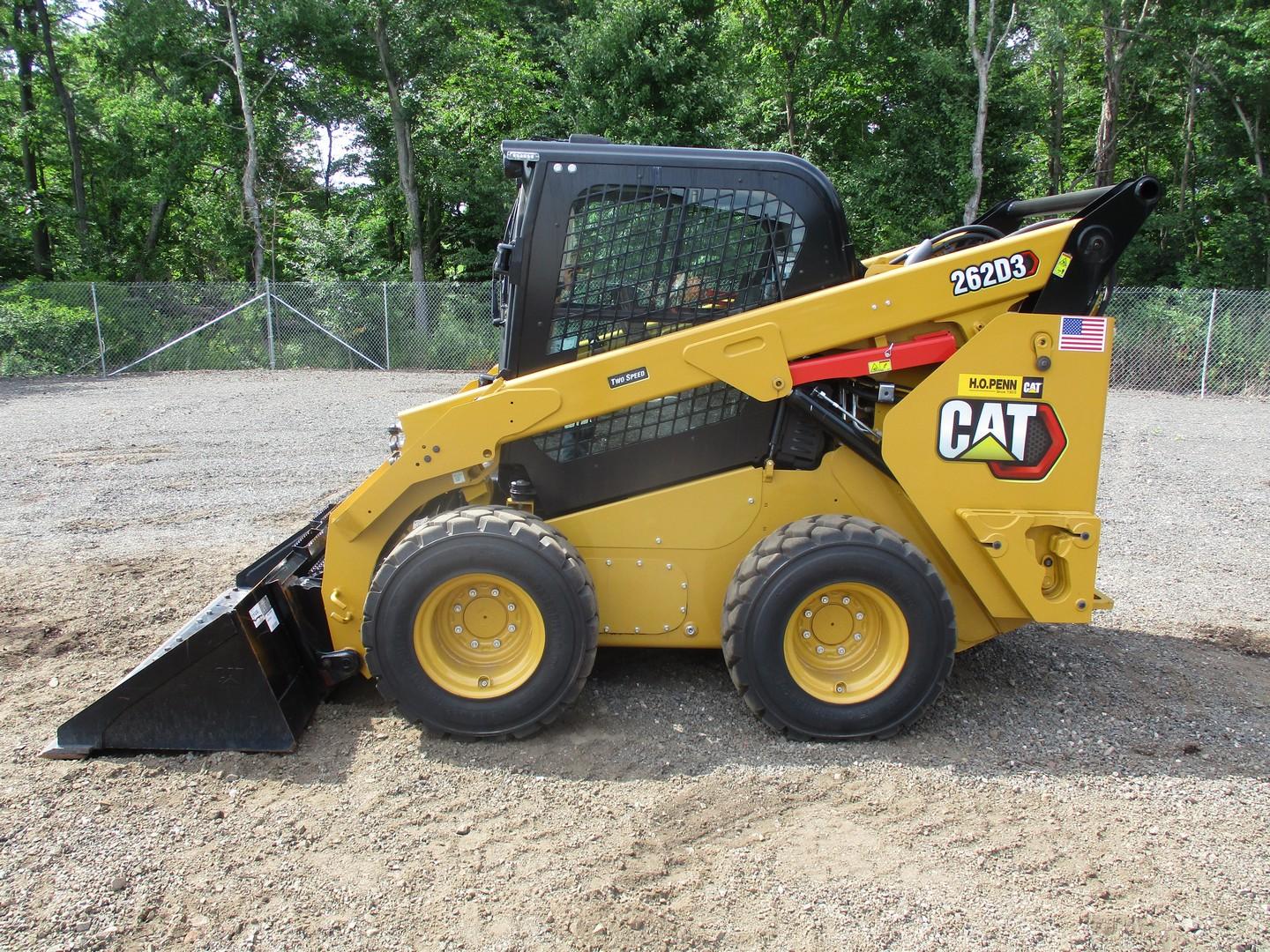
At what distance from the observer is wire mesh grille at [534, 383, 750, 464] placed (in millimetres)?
3945

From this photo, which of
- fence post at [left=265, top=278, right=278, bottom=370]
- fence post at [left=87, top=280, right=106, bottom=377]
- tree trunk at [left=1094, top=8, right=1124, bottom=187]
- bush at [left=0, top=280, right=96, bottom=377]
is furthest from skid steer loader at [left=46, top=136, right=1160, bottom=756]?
tree trunk at [left=1094, top=8, right=1124, bottom=187]

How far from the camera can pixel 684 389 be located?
382 cm

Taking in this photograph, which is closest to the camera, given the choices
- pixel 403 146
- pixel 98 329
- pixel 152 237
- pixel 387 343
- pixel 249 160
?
pixel 98 329

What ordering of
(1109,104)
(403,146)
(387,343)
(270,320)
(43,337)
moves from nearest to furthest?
(43,337)
(270,320)
(387,343)
(1109,104)
(403,146)

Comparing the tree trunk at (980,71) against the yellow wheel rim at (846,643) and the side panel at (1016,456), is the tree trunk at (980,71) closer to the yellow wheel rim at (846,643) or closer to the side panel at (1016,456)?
the side panel at (1016,456)

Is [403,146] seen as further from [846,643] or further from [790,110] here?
[846,643]

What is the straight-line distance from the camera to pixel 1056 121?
72.7ft

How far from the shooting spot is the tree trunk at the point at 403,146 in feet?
74.5

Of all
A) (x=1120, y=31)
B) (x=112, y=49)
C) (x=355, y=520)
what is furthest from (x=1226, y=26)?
(x=112, y=49)

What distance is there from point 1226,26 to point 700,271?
A: 840 inches

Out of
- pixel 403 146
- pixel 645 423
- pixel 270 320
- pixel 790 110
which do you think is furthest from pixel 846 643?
pixel 790 110

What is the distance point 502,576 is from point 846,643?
1.46m

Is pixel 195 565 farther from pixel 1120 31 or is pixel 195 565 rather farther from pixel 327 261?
pixel 1120 31

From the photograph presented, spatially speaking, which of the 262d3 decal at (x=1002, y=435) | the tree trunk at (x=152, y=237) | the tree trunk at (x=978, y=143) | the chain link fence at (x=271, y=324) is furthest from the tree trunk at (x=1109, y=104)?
the tree trunk at (x=152, y=237)
